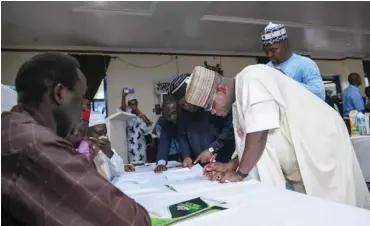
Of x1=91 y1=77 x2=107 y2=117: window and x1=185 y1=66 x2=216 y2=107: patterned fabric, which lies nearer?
x1=185 y1=66 x2=216 y2=107: patterned fabric

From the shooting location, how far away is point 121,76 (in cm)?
643

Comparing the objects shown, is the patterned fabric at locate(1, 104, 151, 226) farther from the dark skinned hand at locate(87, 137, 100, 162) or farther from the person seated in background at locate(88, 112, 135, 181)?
the dark skinned hand at locate(87, 137, 100, 162)

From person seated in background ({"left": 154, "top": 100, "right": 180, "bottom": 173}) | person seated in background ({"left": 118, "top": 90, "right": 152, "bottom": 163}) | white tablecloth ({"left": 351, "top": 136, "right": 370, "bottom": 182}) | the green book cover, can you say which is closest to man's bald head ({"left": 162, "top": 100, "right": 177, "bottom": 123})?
person seated in background ({"left": 154, "top": 100, "right": 180, "bottom": 173})

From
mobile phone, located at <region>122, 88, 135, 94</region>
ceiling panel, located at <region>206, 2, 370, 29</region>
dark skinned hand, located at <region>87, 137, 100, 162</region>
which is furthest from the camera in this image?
mobile phone, located at <region>122, 88, 135, 94</region>

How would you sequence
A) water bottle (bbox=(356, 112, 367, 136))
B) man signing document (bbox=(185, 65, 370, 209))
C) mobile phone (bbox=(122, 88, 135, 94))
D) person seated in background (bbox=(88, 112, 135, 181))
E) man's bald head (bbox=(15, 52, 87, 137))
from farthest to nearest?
mobile phone (bbox=(122, 88, 135, 94)) < water bottle (bbox=(356, 112, 367, 136)) < person seated in background (bbox=(88, 112, 135, 181)) < man signing document (bbox=(185, 65, 370, 209)) < man's bald head (bbox=(15, 52, 87, 137))

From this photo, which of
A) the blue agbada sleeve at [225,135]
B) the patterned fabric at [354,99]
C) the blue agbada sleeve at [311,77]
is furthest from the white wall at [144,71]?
the blue agbada sleeve at [311,77]

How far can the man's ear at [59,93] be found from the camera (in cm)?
73

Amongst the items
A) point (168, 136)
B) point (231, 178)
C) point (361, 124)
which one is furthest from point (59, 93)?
point (361, 124)

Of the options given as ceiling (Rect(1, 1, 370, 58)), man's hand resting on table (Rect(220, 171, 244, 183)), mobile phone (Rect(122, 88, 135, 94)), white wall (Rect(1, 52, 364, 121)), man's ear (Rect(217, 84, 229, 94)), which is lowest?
man's hand resting on table (Rect(220, 171, 244, 183))

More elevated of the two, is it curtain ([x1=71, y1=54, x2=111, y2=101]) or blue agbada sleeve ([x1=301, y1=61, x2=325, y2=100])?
curtain ([x1=71, y1=54, x2=111, y2=101])

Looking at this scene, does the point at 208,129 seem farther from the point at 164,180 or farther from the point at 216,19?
the point at 216,19

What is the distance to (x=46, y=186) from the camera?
59 cm

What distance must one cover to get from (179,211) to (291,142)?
736 millimetres

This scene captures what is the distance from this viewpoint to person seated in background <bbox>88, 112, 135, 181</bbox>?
66.6 inches
